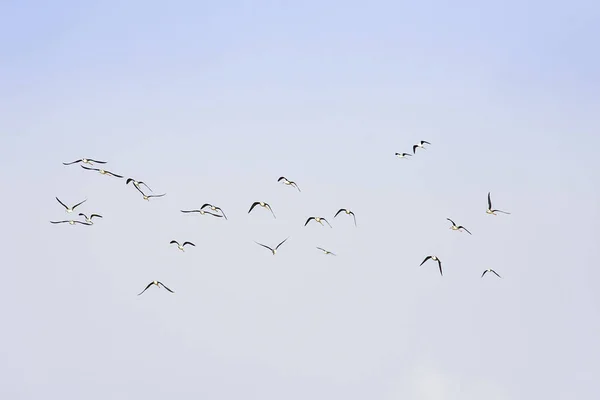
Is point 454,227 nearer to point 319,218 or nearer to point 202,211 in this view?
point 319,218

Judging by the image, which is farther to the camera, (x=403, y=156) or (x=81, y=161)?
(x=403, y=156)

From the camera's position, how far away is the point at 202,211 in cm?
10038

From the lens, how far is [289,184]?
97.3m

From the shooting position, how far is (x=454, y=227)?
104250 millimetres

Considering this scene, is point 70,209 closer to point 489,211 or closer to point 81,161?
point 81,161

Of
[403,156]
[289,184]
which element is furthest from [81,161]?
[403,156]

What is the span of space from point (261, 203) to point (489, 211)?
2517 cm

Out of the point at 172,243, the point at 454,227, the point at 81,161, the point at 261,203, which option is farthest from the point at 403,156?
the point at 81,161

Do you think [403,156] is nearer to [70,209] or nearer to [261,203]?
[261,203]

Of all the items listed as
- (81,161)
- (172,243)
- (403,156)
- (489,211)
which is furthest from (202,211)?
(489,211)

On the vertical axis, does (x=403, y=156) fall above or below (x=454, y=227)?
above

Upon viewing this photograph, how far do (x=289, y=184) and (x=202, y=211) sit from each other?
9.43 metres

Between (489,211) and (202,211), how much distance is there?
1140 inches

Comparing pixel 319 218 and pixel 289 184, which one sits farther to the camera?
pixel 319 218
